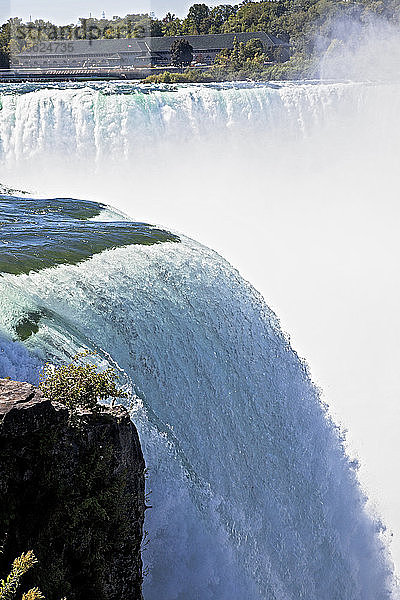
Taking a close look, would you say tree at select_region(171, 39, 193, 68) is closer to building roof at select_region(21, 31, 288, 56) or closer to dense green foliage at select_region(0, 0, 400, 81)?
dense green foliage at select_region(0, 0, 400, 81)

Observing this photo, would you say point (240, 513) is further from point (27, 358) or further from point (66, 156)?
point (66, 156)

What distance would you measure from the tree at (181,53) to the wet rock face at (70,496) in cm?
4516

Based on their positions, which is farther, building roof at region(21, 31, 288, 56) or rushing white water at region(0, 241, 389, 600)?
building roof at region(21, 31, 288, 56)

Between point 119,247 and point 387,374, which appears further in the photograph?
point 387,374

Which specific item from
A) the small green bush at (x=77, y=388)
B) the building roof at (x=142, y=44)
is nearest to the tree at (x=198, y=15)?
the building roof at (x=142, y=44)

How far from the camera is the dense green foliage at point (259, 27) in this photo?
4472 cm

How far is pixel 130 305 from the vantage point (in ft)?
18.5

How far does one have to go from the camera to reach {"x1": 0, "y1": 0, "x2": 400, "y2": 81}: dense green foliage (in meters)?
44.7

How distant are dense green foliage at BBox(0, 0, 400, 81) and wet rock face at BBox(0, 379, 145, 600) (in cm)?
3493

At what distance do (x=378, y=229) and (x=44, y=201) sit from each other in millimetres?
8969

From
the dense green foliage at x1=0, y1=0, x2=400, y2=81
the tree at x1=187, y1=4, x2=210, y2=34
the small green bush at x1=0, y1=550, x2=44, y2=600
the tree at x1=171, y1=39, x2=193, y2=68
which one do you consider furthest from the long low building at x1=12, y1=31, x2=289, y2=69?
the small green bush at x1=0, y1=550, x2=44, y2=600

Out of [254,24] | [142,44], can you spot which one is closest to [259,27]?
[254,24]

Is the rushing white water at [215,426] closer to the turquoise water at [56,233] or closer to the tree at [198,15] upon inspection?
the turquoise water at [56,233]

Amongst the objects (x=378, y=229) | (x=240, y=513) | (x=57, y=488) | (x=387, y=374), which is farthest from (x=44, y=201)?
(x=378, y=229)
